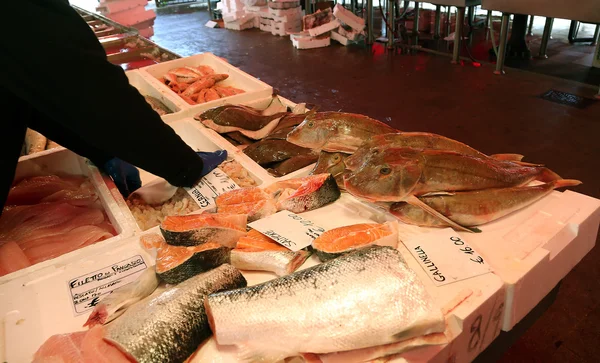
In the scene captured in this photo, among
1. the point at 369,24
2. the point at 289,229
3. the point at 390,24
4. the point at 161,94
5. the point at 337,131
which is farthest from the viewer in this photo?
the point at 369,24

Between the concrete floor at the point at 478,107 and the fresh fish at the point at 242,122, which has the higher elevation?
the fresh fish at the point at 242,122

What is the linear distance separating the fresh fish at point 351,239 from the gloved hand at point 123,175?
47.2 inches

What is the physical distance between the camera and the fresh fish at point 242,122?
97.3 inches

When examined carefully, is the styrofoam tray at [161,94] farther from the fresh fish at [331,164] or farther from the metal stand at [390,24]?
the metal stand at [390,24]

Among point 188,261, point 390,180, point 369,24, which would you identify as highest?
point 390,180

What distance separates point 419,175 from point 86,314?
1.11 m

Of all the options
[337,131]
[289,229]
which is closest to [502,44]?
[337,131]

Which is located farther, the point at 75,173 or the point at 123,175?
the point at 75,173

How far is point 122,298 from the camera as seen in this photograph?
4.15ft

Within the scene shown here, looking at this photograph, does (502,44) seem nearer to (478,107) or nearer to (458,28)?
(458,28)

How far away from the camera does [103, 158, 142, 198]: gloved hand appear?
210cm

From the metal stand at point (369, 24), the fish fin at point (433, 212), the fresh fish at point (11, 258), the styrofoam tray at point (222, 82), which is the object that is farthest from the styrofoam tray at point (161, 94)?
the metal stand at point (369, 24)

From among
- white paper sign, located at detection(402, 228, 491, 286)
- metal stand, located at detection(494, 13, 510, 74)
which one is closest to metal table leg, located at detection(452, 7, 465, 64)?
metal stand, located at detection(494, 13, 510, 74)

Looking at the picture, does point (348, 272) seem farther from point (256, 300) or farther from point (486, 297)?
point (486, 297)
